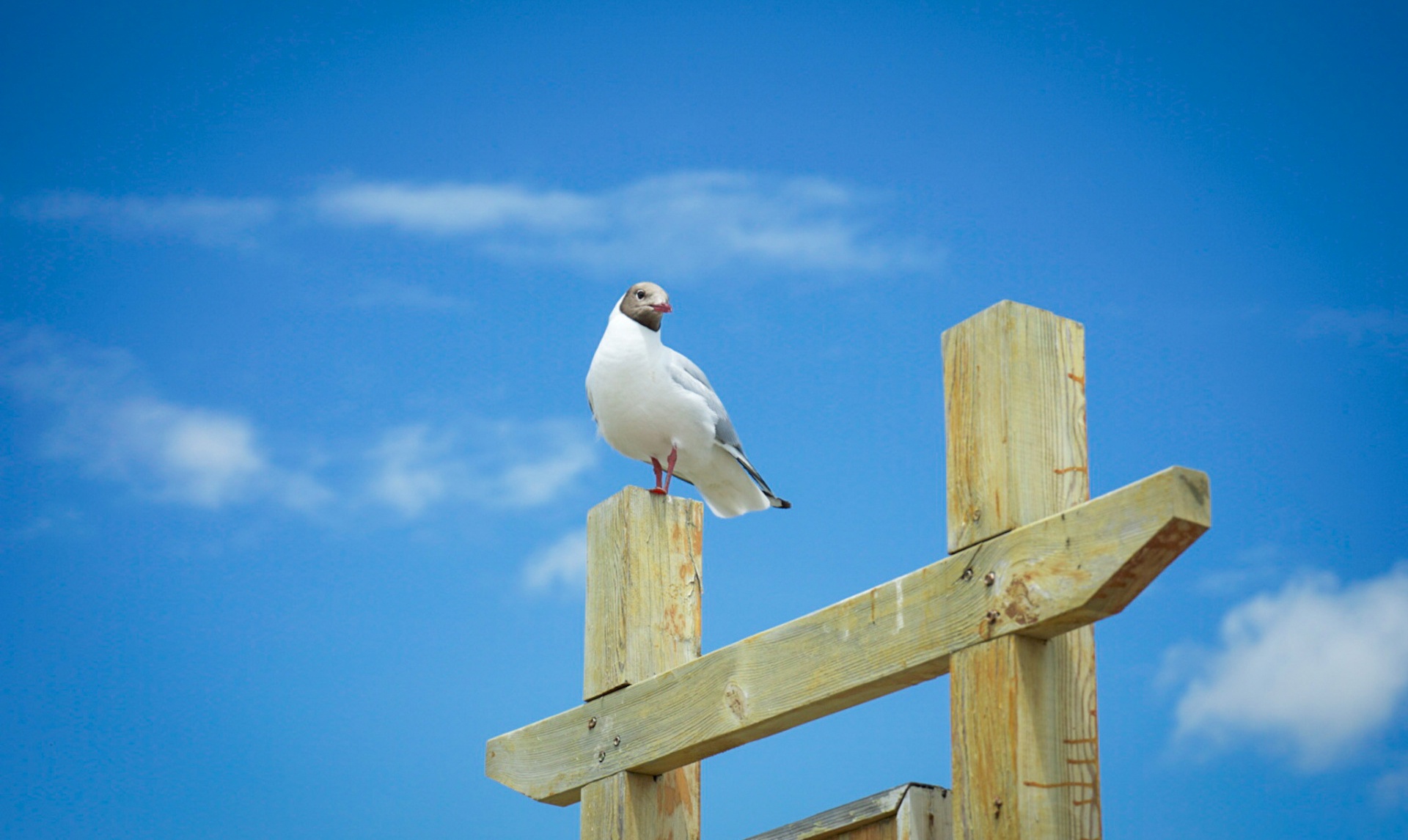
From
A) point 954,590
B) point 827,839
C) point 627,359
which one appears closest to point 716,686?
point 827,839

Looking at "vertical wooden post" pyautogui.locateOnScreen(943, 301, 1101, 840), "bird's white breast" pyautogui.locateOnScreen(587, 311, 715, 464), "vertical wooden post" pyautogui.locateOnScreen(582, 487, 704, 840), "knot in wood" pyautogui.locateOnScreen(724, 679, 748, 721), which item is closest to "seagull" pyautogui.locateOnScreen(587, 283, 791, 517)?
"bird's white breast" pyautogui.locateOnScreen(587, 311, 715, 464)

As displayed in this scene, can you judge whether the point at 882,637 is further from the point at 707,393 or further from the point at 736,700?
the point at 707,393

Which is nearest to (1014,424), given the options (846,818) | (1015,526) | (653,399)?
(1015,526)

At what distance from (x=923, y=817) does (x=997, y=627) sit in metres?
0.55

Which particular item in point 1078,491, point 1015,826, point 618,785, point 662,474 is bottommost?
point 1015,826

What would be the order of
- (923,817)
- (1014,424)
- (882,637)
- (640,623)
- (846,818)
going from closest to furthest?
(1014,424), (882,637), (923,817), (846,818), (640,623)

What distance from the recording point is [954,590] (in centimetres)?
256

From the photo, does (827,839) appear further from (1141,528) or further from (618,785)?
(1141,528)

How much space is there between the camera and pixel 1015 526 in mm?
2494

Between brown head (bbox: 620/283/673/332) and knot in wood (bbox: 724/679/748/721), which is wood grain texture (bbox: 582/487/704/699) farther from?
brown head (bbox: 620/283/673/332)

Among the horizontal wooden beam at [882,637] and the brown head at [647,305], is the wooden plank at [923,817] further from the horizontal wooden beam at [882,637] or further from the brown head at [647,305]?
the brown head at [647,305]

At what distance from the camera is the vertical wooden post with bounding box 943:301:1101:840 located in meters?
2.36

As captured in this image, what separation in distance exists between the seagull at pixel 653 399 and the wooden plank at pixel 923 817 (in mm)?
1891

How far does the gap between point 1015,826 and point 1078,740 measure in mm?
180
